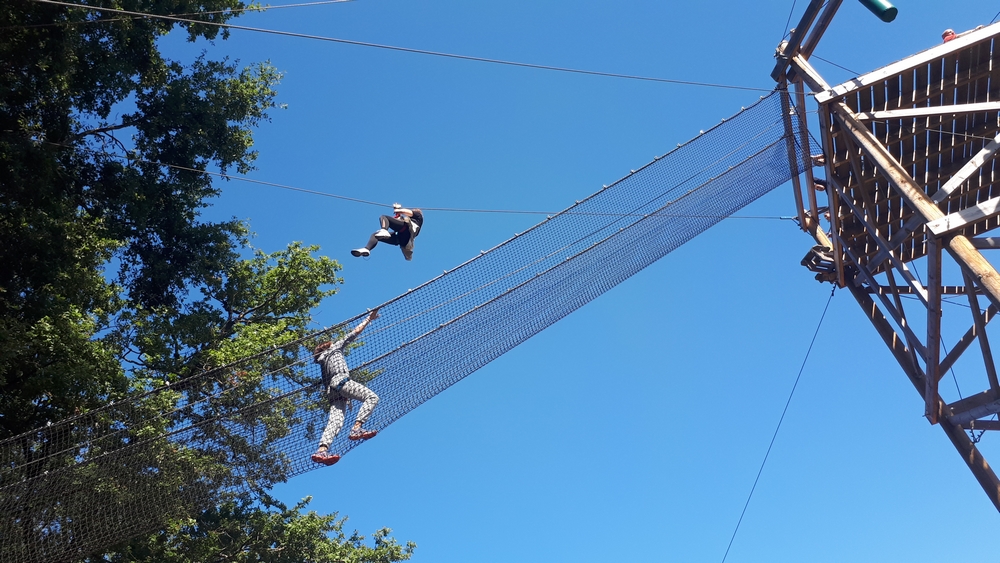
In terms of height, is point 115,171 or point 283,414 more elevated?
point 115,171

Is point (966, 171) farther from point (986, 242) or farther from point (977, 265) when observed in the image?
point (977, 265)

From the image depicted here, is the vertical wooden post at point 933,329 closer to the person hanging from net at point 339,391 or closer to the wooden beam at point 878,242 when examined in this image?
the wooden beam at point 878,242

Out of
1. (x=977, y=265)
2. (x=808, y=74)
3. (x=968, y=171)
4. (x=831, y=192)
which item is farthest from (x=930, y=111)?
(x=977, y=265)

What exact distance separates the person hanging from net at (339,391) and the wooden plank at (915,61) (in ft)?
12.9

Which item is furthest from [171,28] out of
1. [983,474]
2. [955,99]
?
[983,474]

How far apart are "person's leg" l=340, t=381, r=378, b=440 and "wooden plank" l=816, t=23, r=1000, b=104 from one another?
4123 mm

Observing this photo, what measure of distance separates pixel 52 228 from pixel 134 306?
2.29 meters

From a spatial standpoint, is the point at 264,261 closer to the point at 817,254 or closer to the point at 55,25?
the point at 55,25

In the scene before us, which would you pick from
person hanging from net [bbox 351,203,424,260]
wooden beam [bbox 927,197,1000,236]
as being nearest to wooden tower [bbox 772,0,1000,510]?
wooden beam [bbox 927,197,1000,236]

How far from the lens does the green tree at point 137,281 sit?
6.76 metres

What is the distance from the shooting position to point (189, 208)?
Result: 11992mm

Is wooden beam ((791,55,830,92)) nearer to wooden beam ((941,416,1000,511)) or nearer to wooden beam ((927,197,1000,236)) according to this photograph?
wooden beam ((927,197,1000,236))

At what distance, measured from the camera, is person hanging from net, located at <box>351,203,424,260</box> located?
670cm

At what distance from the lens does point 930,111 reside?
591 centimetres
